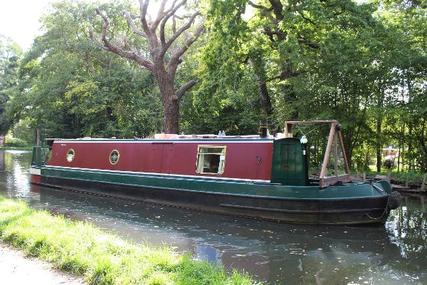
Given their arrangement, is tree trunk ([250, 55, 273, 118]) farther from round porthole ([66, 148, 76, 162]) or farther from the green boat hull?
round porthole ([66, 148, 76, 162])

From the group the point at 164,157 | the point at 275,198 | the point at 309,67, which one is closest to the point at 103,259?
the point at 275,198

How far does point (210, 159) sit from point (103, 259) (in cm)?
733

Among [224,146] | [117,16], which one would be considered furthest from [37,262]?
[117,16]

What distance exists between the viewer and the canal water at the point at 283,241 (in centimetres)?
705

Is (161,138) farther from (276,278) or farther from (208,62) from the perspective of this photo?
(276,278)

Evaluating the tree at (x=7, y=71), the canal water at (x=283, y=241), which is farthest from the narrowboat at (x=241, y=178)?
the tree at (x=7, y=71)

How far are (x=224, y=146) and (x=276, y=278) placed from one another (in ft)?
19.4

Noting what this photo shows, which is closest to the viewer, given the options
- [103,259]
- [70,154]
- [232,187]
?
[103,259]

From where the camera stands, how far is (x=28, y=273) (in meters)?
5.27

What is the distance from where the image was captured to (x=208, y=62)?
16.5m

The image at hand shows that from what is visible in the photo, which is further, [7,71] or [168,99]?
[7,71]

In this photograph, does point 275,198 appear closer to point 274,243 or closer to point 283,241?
point 283,241

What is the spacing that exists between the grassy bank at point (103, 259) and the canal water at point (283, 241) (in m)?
1.54

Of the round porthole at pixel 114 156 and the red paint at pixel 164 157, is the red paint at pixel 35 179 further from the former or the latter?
the round porthole at pixel 114 156
